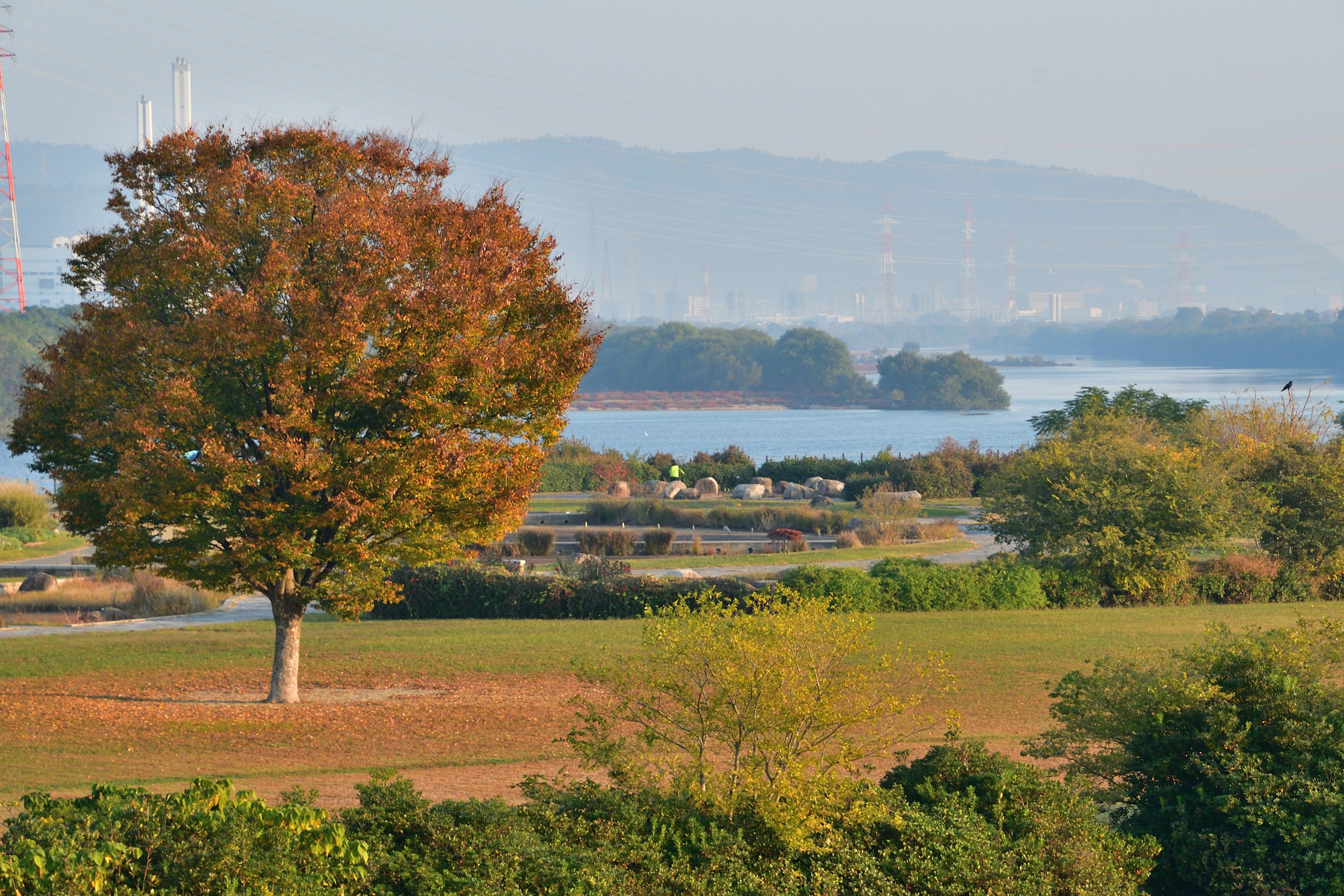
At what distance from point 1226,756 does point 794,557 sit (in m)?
Answer: 18.8

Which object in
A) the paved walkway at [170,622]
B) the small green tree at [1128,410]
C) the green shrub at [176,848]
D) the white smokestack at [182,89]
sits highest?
the white smokestack at [182,89]

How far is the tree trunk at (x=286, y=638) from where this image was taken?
12.8m

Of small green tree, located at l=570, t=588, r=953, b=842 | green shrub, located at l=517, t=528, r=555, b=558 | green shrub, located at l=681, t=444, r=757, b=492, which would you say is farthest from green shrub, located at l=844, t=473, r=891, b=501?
small green tree, located at l=570, t=588, r=953, b=842

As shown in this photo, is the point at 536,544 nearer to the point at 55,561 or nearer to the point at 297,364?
the point at 55,561

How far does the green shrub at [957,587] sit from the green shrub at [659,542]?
755 centimetres

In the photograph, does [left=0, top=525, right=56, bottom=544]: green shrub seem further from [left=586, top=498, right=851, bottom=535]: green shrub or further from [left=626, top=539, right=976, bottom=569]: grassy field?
[left=626, top=539, right=976, bottom=569]: grassy field

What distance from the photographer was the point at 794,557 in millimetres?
26406

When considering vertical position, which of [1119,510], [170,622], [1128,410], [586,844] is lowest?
[170,622]

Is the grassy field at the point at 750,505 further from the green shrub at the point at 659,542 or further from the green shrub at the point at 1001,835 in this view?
the green shrub at the point at 1001,835

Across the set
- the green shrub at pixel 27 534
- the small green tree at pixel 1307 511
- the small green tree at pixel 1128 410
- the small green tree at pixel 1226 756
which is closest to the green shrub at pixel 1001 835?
the small green tree at pixel 1226 756

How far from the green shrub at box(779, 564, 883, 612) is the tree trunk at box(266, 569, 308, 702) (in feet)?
28.3

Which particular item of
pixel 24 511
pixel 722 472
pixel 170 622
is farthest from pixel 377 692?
pixel 722 472

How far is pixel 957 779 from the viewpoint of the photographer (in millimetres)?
7598

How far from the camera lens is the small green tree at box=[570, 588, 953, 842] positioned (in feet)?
21.9
